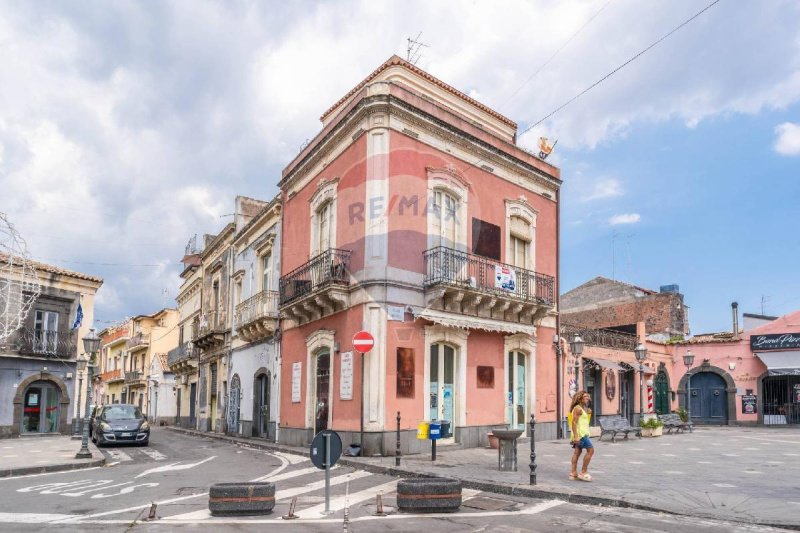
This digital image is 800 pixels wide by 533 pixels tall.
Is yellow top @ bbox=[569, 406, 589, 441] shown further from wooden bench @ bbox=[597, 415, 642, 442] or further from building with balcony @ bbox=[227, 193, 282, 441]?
building with balcony @ bbox=[227, 193, 282, 441]

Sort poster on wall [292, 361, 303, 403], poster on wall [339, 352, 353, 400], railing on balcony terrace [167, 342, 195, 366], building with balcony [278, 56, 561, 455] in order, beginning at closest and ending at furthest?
building with balcony [278, 56, 561, 455] → poster on wall [339, 352, 353, 400] → poster on wall [292, 361, 303, 403] → railing on balcony terrace [167, 342, 195, 366]

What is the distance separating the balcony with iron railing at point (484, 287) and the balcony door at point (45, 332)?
21.4 m

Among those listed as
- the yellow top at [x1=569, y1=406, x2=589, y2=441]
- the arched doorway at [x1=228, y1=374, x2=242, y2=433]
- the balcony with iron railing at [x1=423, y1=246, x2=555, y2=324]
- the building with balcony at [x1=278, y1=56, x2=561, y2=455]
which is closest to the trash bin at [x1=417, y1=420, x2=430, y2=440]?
the building with balcony at [x1=278, y1=56, x2=561, y2=455]

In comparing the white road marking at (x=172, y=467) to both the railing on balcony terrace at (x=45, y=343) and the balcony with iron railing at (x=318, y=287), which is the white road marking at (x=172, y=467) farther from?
the railing on balcony terrace at (x=45, y=343)

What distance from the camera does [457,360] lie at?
17500 millimetres

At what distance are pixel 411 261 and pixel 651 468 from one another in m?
7.28

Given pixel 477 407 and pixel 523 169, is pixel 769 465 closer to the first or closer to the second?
pixel 477 407

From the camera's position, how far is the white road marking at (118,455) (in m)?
17.3

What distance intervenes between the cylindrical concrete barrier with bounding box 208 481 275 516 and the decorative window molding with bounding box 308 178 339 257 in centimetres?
1019

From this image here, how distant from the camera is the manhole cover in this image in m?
9.13

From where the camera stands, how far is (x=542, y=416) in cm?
2027

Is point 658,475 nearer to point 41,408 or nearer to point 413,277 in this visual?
point 413,277

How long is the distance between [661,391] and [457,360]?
20.1m

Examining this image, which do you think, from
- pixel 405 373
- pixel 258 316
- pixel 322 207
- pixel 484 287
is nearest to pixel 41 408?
pixel 258 316
